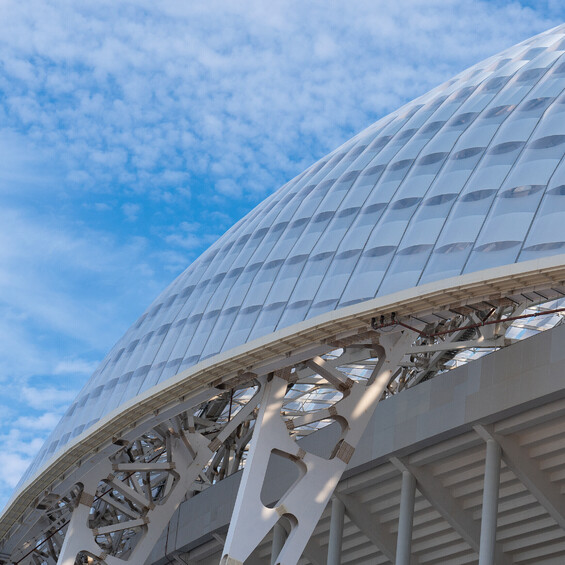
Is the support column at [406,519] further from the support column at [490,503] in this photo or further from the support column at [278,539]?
the support column at [278,539]

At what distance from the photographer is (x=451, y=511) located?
31.6m

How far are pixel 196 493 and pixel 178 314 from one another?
456 inches

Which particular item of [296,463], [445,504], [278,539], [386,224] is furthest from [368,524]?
[386,224]

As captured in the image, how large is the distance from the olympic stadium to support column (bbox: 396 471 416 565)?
6 centimetres

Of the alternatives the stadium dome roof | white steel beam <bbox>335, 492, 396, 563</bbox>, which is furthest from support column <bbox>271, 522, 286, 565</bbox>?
the stadium dome roof

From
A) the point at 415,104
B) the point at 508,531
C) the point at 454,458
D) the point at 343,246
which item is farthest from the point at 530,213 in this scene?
the point at 415,104

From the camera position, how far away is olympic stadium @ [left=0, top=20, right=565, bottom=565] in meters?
26.0

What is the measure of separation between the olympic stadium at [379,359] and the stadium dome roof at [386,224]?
3.1 inches

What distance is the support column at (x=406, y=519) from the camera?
30250mm

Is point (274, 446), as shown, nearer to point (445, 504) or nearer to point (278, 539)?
point (445, 504)

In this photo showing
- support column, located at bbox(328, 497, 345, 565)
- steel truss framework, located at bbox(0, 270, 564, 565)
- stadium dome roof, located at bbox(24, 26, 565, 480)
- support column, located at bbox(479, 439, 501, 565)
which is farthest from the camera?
support column, located at bbox(328, 497, 345, 565)

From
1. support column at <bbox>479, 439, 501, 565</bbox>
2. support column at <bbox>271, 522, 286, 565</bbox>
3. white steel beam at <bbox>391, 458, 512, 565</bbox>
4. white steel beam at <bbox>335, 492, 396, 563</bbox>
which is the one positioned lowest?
support column at <bbox>479, 439, 501, 565</bbox>

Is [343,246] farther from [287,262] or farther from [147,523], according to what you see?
[147,523]

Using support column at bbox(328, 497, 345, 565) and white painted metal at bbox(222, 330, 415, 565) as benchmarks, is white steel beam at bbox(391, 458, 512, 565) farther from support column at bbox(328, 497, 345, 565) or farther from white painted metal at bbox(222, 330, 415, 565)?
white painted metal at bbox(222, 330, 415, 565)
